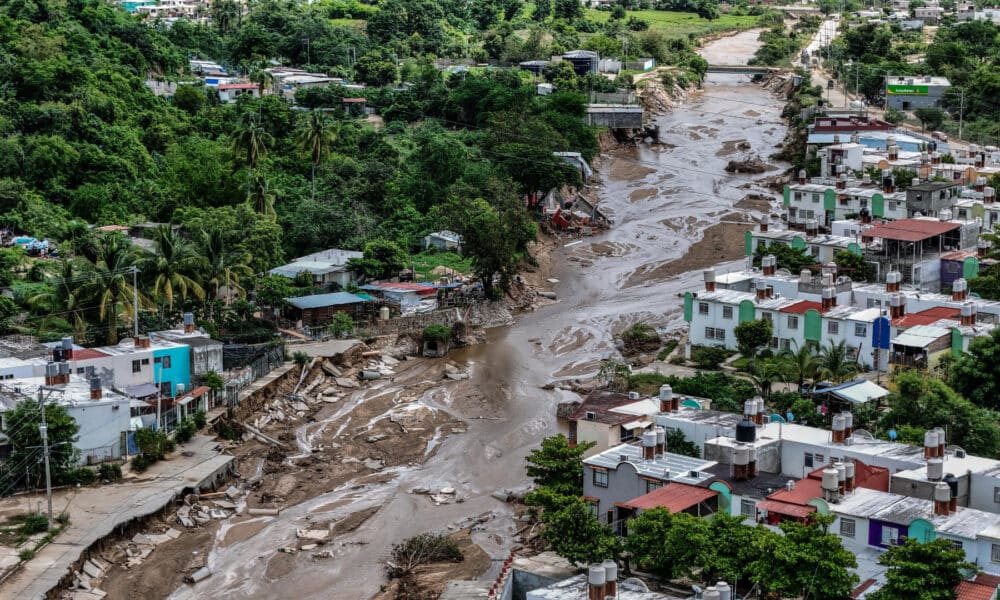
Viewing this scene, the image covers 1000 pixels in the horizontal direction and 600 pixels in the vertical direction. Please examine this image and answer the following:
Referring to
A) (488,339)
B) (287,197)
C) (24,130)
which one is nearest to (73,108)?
(24,130)

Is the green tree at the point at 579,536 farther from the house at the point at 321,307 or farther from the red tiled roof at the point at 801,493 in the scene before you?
the house at the point at 321,307

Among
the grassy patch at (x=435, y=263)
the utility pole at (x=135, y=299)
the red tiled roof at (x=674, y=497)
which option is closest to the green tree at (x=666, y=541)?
the red tiled roof at (x=674, y=497)

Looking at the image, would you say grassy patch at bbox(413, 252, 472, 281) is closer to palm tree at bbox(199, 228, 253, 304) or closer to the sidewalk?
palm tree at bbox(199, 228, 253, 304)

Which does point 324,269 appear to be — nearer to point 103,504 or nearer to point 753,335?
point 753,335

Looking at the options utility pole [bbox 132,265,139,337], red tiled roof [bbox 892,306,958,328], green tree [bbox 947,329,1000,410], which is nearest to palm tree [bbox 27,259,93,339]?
utility pole [bbox 132,265,139,337]

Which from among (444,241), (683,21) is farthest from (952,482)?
(683,21)

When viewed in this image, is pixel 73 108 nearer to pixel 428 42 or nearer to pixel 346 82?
pixel 346 82

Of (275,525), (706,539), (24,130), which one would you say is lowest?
(275,525)
